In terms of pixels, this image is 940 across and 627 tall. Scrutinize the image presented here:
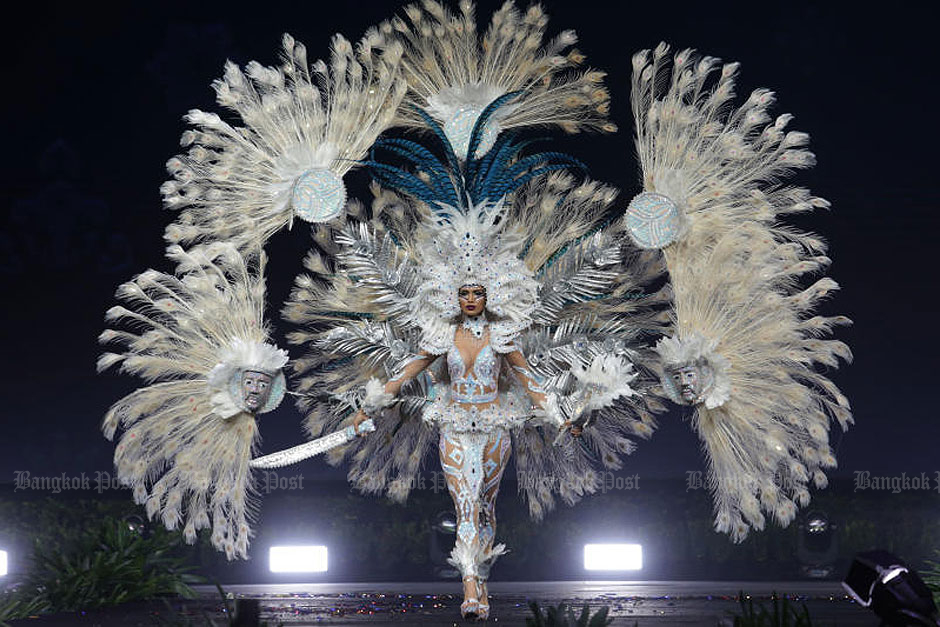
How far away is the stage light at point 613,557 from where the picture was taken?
7.25 metres

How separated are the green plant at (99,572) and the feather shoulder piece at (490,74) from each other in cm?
292

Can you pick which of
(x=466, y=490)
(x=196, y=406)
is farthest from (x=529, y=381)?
(x=196, y=406)

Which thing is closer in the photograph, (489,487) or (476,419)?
(476,419)

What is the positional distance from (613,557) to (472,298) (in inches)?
106

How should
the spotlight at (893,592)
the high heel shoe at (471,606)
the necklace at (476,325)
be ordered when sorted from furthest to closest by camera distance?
the necklace at (476,325), the high heel shoe at (471,606), the spotlight at (893,592)

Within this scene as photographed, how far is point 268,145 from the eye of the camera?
19.6 feet

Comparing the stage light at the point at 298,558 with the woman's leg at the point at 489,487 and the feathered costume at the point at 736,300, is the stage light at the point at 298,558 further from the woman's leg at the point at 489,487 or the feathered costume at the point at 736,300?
the feathered costume at the point at 736,300

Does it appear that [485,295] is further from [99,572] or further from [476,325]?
[99,572]

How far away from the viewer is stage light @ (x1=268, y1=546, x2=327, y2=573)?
7.29 m

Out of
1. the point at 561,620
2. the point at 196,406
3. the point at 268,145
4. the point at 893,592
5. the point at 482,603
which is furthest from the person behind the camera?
the point at 268,145

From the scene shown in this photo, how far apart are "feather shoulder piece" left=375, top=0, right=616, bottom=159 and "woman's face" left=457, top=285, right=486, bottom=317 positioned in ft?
3.74

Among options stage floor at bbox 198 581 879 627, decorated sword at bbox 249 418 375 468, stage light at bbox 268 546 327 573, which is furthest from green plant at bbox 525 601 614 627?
stage light at bbox 268 546 327 573

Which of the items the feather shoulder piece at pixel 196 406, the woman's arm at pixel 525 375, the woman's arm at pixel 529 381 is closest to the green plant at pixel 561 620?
the woman's arm at pixel 529 381

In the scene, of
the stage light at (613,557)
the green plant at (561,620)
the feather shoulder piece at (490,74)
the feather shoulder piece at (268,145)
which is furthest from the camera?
the stage light at (613,557)
